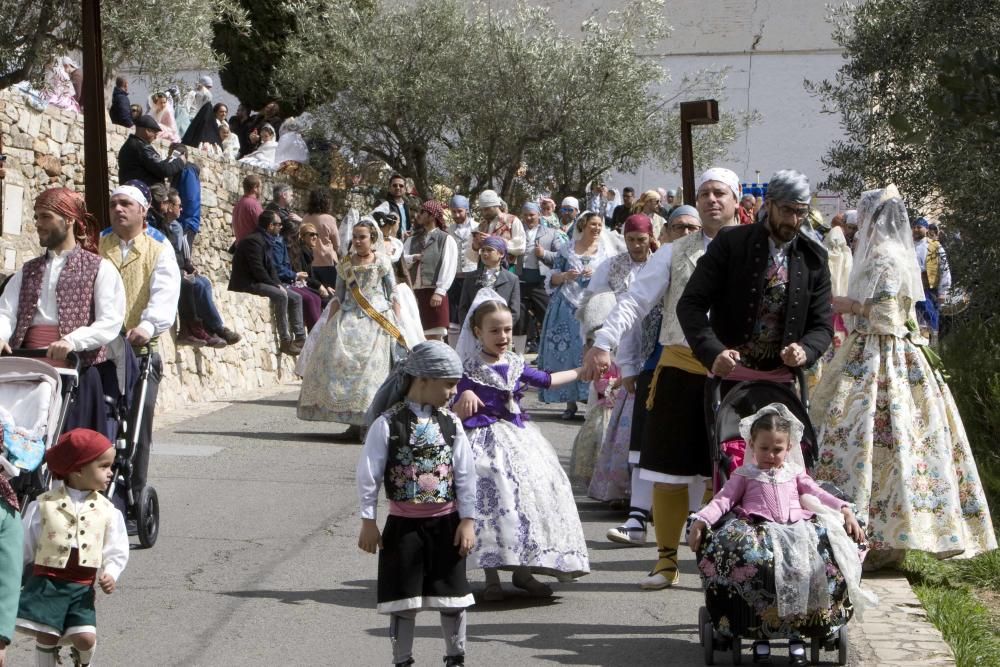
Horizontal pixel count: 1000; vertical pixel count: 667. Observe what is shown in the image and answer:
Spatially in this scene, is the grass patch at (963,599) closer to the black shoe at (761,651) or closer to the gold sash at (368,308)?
the black shoe at (761,651)

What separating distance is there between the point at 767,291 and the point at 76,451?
→ 3214mm

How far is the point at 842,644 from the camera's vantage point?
251 inches

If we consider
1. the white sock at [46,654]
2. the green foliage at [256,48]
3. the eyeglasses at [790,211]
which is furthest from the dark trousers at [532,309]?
the white sock at [46,654]

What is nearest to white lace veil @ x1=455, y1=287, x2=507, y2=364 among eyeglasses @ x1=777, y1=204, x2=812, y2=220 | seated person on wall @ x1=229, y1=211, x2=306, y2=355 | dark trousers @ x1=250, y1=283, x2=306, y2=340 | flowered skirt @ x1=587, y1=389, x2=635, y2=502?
eyeglasses @ x1=777, y1=204, x2=812, y2=220

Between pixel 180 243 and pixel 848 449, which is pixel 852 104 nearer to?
pixel 180 243

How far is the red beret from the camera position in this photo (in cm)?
566


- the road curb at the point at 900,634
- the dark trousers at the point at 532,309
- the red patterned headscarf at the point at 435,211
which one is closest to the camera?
the road curb at the point at 900,634

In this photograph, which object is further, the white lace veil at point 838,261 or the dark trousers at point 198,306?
the dark trousers at point 198,306

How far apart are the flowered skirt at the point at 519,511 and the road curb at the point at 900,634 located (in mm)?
1424

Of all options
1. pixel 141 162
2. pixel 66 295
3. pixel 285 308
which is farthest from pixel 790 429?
pixel 285 308

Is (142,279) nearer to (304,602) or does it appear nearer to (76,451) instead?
(304,602)

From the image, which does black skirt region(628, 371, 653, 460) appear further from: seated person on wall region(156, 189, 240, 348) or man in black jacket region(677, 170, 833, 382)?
seated person on wall region(156, 189, 240, 348)

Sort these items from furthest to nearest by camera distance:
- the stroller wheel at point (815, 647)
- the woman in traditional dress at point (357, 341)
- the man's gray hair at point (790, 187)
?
the woman in traditional dress at point (357, 341)
the man's gray hair at point (790, 187)
the stroller wheel at point (815, 647)

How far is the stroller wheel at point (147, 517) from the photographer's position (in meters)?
8.88
